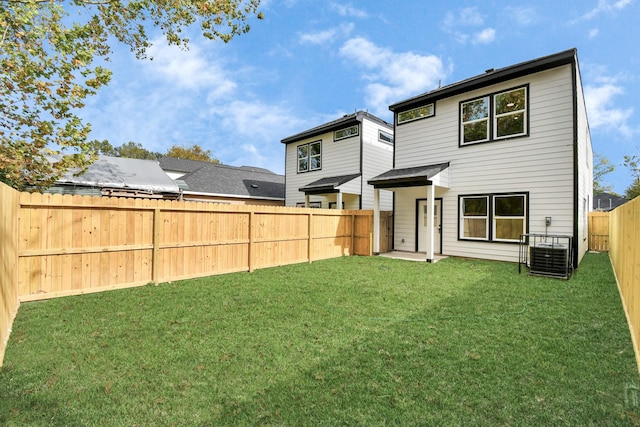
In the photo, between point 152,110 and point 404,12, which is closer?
point 404,12

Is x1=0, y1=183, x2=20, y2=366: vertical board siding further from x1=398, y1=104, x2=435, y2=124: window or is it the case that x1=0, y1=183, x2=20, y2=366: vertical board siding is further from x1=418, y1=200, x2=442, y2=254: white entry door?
x1=398, y1=104, x2=435, y2=124: window

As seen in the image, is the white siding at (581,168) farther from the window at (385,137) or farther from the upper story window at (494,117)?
the window at (385,137)

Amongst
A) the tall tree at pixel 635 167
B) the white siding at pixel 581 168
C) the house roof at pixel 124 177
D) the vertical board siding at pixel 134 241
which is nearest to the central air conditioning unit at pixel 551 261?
the white siding at pixel 581 168

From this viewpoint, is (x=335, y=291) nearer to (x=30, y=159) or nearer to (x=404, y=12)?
(x=30, y=159)

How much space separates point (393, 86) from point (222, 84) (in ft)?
29.1

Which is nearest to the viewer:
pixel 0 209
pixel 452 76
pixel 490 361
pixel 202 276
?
pixel 490 361

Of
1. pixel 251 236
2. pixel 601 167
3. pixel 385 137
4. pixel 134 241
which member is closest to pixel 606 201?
pixel 601 167

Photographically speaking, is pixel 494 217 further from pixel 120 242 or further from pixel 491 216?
pixel 120 242

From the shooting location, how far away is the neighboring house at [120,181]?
13445 millimetres

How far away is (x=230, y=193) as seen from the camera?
1925 centimetres

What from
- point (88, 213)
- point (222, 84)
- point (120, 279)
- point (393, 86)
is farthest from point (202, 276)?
point (393, 86)

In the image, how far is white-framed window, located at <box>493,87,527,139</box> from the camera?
9133 mm

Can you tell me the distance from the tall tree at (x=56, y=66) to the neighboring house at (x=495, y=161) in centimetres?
720

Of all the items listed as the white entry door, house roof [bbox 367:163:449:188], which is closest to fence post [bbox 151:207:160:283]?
house roof [bbox 367:163:449:188]
